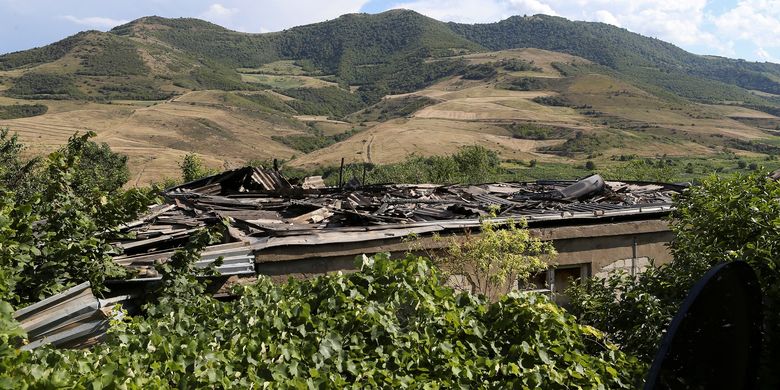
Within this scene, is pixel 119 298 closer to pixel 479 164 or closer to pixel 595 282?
pixel 595 282

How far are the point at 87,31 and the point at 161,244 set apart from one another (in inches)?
6886

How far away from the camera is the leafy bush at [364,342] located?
13.8 ft

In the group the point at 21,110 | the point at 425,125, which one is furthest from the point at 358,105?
the point at 21,110

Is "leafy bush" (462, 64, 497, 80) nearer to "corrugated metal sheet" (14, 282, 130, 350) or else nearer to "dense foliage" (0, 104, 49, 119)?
"dense foliage" (0, 104, 49, 119)

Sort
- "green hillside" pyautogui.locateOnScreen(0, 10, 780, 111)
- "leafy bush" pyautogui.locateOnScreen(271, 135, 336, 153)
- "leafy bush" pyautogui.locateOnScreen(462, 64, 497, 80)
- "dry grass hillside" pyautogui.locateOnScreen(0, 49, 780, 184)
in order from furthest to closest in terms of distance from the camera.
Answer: "leafy bush" pyautogui.locateOnScreen(462, 64, 497, 80) → "green hillside" pyautogui.locateOnScreen(0, 10, 780, 111) → "leafy bush" pyautogui.locateOnScreen(271, 135, 336, 153) → "dry grass hillside" pyautogui.locateOnScreen(0, 49, 780, 184)

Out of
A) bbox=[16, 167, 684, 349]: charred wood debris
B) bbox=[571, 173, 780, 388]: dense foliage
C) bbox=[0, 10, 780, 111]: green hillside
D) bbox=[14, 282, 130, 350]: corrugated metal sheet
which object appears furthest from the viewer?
bbox=[0, 10, 780, 111]: green hillside

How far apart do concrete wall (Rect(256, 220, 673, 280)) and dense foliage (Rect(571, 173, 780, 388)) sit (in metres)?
3.07

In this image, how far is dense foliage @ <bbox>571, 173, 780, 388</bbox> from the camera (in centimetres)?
459

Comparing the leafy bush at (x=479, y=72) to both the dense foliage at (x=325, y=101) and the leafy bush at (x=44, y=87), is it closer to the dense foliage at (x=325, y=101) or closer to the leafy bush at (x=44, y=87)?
the dense foliage at (x=325, y=101)

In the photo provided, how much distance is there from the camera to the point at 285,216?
1077 cm

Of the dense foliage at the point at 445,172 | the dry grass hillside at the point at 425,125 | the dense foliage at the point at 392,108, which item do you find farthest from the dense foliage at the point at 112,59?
the dense foliage at the point at 445,172

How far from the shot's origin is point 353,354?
15.6ft

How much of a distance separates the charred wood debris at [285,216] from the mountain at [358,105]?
5812 cm

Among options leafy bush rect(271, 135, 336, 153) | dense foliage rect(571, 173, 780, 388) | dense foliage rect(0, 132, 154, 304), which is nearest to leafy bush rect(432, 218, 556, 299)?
dense foliage rect(571, 173, 780, 388)
